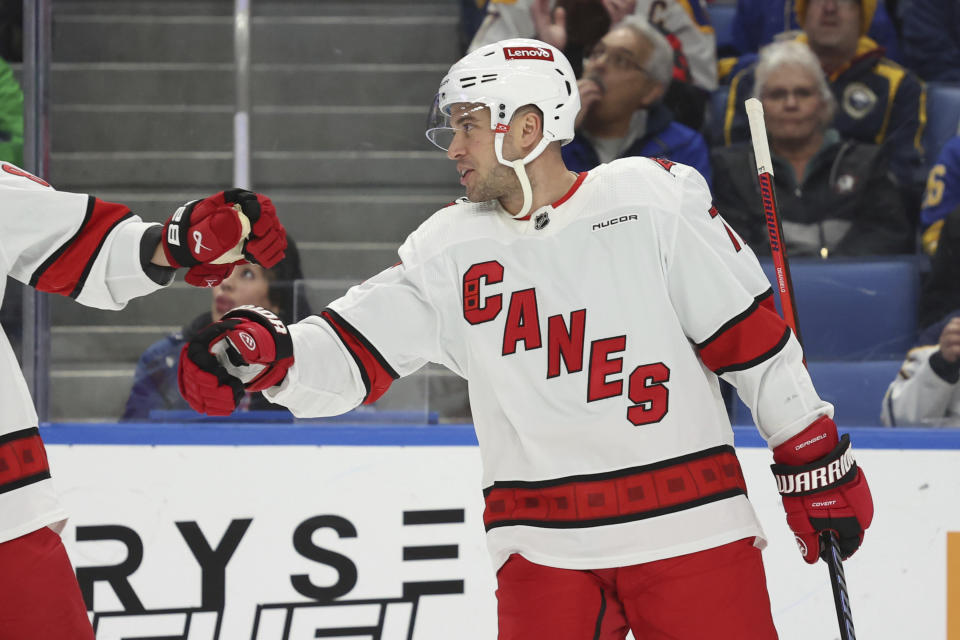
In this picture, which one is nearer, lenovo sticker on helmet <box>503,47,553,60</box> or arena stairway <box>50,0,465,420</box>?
lenovo sticker on helmet <box>503,47,553,60</box>

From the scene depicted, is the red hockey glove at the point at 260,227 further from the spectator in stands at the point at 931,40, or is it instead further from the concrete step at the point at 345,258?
the spectator in stands at the point at 931,40

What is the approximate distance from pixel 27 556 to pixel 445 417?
126 centimetres

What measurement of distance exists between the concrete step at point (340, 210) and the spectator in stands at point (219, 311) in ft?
0.41

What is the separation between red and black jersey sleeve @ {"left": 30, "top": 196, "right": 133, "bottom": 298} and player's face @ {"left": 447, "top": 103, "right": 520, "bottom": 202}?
0.65 meters

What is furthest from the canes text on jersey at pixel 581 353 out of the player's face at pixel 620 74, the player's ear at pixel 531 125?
the player's face at pixel 620 74

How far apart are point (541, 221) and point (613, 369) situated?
0.31 metres

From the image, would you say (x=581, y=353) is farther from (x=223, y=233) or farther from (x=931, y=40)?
(x=931, y=40)

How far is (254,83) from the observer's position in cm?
336

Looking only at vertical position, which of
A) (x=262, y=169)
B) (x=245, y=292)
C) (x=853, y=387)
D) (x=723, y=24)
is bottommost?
Answer: (x=853, y=387)

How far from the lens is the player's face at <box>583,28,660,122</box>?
152 inches

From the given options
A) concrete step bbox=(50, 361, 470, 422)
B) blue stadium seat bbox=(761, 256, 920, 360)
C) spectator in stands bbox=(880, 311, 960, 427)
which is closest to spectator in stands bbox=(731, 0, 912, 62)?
blue stadium seat bbox=(761, 256, 920, 360)

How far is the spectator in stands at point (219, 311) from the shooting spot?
3100 millimetres

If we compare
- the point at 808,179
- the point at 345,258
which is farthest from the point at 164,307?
the point at 808,179

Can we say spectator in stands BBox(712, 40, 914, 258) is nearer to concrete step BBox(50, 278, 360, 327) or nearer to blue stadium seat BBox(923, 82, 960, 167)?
blue stadium seat BBox(923, 82, 960, 167)
